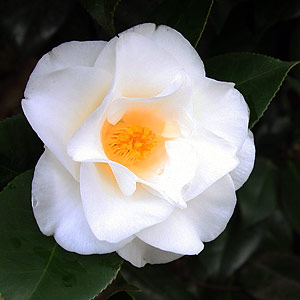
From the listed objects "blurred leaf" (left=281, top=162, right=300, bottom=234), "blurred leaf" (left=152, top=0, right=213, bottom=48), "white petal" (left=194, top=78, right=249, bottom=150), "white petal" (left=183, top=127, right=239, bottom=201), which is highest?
"blurred leaf" (left=152, top=0, right=213, bottom=48)

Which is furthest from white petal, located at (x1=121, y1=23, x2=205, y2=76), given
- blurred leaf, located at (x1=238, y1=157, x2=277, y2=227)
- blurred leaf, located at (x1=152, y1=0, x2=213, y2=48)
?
blurred leaf, located at (x1=238, y1=157, x2=277, y2=227)

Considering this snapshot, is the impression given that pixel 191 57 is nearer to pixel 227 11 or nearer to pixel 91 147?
pixel 91 147

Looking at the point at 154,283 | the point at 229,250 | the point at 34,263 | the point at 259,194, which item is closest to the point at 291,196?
the point at 259,194

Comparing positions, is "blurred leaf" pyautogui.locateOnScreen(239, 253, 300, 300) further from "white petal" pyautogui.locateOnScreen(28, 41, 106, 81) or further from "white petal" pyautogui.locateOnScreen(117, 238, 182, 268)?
"white petal" pyautogui.locateOnScreen(28, 41, 106, 81)

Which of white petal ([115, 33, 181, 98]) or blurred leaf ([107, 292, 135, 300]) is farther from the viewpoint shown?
blurred leaf ([107, 292, 135, 300])

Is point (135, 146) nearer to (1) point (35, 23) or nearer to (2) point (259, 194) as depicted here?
(1) point (35, 23)

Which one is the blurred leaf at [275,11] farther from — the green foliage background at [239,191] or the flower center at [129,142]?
the flower center at [129,142]
